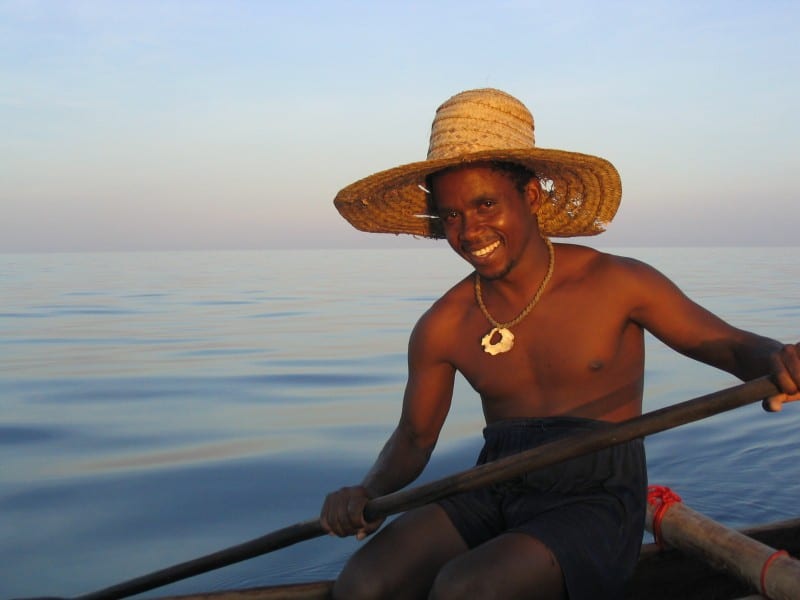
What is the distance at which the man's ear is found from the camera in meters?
2.84

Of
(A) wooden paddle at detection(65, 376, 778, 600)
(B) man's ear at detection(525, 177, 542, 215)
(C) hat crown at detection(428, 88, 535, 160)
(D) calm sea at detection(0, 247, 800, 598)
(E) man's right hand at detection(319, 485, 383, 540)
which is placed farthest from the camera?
(D) calm sea at detection(0, 247, 800, 598)

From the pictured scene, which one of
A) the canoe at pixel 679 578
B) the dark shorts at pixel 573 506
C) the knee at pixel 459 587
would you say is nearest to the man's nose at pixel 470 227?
the dark shorts at pixel 573 506

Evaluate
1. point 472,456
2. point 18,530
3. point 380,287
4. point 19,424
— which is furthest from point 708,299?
point 18,530

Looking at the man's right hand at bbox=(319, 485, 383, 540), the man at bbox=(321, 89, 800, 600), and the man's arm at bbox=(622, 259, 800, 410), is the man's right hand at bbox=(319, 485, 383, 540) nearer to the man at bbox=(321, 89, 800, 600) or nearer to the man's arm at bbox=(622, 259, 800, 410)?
the man at bbox=(321, 89, 800, 600)

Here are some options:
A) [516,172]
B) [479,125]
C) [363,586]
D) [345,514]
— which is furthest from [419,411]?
[479,125]

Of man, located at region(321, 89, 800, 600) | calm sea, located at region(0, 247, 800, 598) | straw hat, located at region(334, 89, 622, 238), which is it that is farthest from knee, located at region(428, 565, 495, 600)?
calm sea, located at region(0, 247, 800, 598)

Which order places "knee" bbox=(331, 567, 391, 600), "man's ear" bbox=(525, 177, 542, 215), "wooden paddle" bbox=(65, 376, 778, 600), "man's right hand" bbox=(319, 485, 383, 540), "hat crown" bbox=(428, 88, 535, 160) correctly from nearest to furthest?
"wooden paddle" bbox=(65, 376, 778, 600), "knee" bbox=(331, 567, 391, 600), "man's right hand" bbox=(319, 485, 383, 540), "hat crown" bbox=(428, 88, 535, 160), "man's ear" bbox=(525, 177, 542, 215)

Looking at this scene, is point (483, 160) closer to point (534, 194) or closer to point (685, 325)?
point (534, 194)

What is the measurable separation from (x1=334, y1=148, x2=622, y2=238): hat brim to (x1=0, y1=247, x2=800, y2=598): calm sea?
1.62m

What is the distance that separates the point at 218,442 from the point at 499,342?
3582 mm

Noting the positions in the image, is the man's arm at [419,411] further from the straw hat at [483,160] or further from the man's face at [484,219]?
the straw hat at [483,160]

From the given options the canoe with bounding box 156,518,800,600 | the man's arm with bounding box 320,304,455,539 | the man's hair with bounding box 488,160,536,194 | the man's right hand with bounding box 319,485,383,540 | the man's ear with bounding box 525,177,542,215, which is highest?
the man's hair with bounding box 488,160,536,194

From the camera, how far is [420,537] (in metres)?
2.45

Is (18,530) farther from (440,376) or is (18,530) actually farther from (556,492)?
(556,492)
